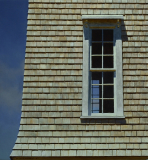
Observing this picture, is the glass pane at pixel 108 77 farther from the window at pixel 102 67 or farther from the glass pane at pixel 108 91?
the glass pane at pixel 108 91

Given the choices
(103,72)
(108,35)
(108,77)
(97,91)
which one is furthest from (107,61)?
(97,91)

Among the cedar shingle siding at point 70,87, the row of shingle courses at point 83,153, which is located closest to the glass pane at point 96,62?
the cedar shingle siding at point 70,87

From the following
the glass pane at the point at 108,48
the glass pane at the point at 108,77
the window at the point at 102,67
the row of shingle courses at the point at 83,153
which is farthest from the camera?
the glass pane at the point at 108,48

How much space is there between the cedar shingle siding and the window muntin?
381 millimetres

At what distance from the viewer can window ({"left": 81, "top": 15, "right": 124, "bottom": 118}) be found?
9523 millimetres

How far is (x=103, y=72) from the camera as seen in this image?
9836mm

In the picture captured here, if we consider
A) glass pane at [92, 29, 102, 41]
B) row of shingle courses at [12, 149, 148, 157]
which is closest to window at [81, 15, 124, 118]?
glass pane at [92, 29, 102, 41]

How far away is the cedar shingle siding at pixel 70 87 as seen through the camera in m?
9.24

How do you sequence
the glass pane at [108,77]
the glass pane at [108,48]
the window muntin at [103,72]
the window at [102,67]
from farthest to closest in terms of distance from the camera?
1. the glass pane at [108,48]
2. the glass pane at [108,77]
3. the window muntin at [103,72]
4. the window at [102,67]

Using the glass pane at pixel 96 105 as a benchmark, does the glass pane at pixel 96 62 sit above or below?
above

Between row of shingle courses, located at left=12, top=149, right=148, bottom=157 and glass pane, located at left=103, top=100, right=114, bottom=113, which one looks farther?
glass pane, located at left=103, top=100, right=114, bottom=113

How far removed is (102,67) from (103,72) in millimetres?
153

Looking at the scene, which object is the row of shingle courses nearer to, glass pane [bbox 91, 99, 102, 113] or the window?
the window

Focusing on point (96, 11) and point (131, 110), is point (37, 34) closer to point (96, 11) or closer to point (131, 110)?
point (96, 11)
